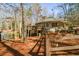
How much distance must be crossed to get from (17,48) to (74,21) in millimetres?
769

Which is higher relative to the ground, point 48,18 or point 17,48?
point 48,18

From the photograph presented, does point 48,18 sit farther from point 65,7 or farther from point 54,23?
point 65,7

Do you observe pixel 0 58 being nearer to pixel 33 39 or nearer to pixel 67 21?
pixel 33 39

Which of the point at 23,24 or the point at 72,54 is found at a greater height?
the point at 23,24

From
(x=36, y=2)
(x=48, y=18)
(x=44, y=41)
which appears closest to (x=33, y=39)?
(x=44, y=41)

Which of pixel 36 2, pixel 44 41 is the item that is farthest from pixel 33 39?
pixel 36 2

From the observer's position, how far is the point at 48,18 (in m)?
1.96

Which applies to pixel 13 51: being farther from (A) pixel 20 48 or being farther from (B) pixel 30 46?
(B) pixel 30 46

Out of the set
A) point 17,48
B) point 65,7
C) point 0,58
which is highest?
point 65,7

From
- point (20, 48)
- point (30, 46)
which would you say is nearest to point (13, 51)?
point (20, 48)

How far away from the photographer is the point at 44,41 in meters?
1.96

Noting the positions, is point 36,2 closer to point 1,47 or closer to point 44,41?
point 44,41

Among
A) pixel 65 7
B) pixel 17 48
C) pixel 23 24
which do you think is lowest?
pixel 17 48

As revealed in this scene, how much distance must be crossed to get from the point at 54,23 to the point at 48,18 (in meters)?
0.10
